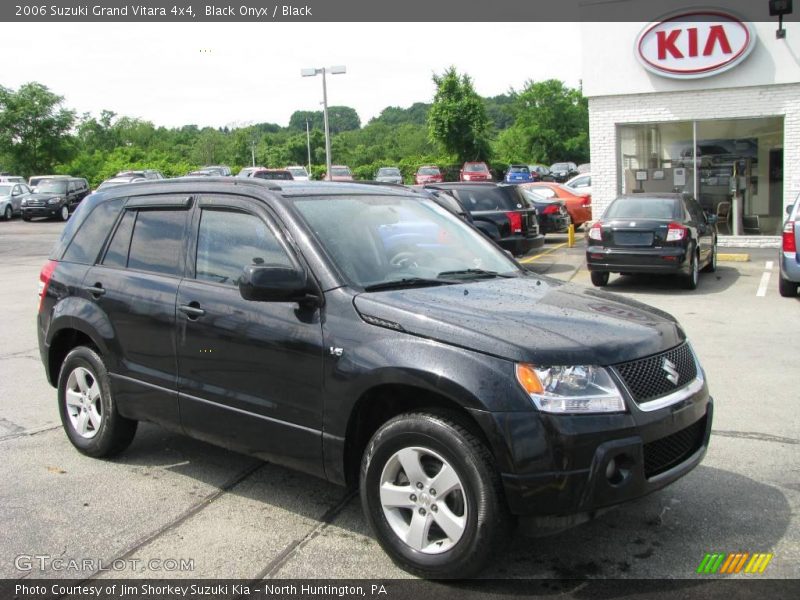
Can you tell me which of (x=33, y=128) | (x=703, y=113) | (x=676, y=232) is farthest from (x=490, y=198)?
(x=33, y=128)

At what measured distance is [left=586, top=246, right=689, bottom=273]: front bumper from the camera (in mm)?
12422

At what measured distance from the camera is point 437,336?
355 cm

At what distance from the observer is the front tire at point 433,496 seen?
3369 mm

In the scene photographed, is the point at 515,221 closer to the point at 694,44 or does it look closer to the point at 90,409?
the point at 694,44

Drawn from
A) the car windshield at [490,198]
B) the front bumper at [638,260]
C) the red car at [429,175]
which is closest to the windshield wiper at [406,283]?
the front bumper at [638,260]

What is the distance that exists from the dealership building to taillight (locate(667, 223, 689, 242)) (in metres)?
6.80

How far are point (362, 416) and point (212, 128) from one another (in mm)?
93090

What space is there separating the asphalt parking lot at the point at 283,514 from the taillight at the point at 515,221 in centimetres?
847

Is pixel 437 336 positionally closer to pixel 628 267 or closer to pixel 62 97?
pixel 628 267

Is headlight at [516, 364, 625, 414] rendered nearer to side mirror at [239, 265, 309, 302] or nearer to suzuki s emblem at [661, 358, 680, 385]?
suzuki s emblem at [661, 358, 680, 385]

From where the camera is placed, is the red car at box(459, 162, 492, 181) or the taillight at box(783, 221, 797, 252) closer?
the taillight at box(783, 221, 797, 252)

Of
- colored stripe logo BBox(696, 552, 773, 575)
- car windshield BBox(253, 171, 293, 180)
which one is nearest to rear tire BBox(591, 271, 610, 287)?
colored stripe logo BBox(696, 552, 773, 575)

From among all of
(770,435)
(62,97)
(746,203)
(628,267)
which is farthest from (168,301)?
(62,97)

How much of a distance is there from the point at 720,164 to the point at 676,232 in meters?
7.47
